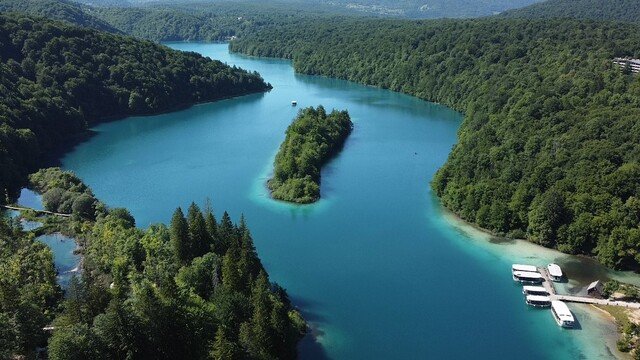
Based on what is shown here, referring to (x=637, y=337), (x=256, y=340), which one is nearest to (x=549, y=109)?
(x=637, y=337)

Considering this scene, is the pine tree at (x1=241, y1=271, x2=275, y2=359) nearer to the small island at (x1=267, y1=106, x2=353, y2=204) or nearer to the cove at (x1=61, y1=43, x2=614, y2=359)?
the cove at (x1=61, y1=43, x2=614, y2=359)

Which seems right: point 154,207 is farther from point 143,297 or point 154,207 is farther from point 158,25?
point 158,25

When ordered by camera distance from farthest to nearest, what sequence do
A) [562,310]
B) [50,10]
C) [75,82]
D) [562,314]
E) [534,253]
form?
[50,10] → [75,82] → [534,253] → [562,310] → [562,314]

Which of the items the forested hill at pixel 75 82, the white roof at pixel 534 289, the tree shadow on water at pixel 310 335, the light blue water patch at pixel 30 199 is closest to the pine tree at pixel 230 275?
the tree shadow on water at pixel 310 335

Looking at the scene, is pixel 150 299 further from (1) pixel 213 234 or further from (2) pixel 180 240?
(1) pixel 213 234

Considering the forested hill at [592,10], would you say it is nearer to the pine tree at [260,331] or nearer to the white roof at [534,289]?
the white roof at [534,289]

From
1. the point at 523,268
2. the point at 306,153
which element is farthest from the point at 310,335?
the point at 306,153

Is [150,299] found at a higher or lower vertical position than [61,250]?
higher

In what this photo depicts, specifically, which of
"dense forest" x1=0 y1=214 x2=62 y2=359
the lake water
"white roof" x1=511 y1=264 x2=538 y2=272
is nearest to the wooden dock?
"white roof" x1=511 y1=264 x2=538 y2=272
